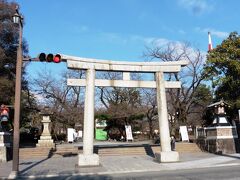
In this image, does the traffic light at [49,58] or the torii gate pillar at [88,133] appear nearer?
the traffic light at [49,58]

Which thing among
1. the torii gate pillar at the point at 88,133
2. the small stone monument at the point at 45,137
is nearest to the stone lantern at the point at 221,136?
the torii gate pillar at the point at 88,133

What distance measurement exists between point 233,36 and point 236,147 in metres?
13.4

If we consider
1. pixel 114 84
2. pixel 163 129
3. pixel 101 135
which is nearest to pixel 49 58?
pixel 114 84

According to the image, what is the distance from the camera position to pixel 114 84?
829 inches

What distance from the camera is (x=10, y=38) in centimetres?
3369

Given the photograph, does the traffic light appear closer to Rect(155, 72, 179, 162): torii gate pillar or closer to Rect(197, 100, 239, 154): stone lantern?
Rect(155, 72, 179, 162): torii gate pillar

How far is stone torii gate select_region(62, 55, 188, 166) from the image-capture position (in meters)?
20.0

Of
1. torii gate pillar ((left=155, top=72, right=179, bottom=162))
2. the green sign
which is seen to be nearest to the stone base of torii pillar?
torii gate pillar ((left=155, top=72, right=179, bottom=162))

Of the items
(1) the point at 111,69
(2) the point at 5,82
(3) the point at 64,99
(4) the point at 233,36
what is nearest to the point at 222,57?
(4) the point at 233,36

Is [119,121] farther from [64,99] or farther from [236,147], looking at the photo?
[236,147]

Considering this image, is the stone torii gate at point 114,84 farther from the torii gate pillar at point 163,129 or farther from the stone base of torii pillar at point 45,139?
the stone base of torii pillar at point 45,139

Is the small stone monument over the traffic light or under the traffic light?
under

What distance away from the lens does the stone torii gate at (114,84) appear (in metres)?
20.0

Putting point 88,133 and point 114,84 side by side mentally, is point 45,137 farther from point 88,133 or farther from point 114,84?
point 114,84
